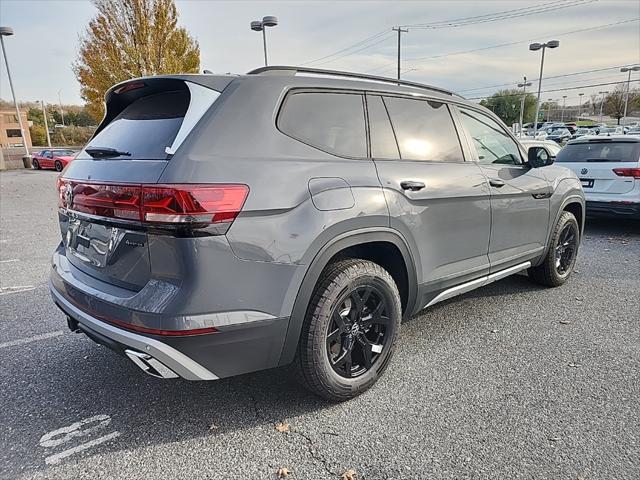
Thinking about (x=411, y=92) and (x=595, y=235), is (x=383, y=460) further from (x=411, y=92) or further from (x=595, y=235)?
(x=595, y=235)

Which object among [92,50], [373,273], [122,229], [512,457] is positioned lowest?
[512,457]

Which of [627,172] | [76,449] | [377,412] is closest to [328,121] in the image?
[377,412]

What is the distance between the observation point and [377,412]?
2615 mm

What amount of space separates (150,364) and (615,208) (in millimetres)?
7451

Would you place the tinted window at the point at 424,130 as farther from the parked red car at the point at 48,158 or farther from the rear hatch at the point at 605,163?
the parked red car at the point at 48,158

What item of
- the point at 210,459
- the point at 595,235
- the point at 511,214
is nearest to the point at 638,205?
the point at 595,235

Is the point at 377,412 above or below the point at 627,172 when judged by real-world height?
below

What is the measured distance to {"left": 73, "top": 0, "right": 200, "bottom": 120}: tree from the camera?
65.5ft

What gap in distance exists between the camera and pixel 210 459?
2.24 metres

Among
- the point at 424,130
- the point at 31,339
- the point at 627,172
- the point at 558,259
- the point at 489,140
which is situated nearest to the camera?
the point at 424,130

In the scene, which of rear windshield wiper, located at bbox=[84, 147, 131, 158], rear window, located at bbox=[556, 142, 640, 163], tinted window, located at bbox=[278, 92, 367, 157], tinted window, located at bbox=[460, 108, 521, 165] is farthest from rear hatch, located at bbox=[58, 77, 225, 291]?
rear window, located at bbox=[556, 142, 640, 163]

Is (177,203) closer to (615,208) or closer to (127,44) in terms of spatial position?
(615,208)

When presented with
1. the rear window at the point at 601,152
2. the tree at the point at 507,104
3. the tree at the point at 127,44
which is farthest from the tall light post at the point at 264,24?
A: the tree at the point at 507,104

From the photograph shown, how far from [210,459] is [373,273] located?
1.34 meters
